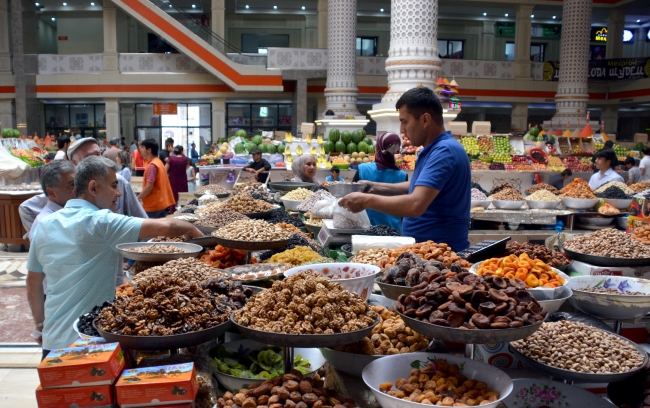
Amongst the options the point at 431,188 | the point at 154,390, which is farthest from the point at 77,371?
the point at 431,188

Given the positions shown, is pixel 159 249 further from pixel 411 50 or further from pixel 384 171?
pixel 411 50

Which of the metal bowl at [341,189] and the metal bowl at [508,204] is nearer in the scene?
the metal bowl at [341,189]

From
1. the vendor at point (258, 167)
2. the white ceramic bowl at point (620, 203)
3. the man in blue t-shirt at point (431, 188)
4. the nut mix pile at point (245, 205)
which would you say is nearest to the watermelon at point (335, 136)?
the vendor at point (258, 167)

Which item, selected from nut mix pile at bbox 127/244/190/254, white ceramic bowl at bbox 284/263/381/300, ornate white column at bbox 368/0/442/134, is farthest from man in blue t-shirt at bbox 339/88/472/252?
ornate white column at bbox 368/0/442/134

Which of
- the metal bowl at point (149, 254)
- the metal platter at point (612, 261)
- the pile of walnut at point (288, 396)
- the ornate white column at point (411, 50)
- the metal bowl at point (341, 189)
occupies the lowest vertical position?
the pile of walnut at point (288, 396)

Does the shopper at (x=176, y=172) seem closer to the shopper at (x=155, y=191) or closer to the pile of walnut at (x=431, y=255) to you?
the shopper at (x=155, y=191)

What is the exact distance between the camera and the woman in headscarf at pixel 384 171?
419 centimetres

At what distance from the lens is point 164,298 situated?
5.76ft

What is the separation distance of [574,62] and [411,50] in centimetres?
960

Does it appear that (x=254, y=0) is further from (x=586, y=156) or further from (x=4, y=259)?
(x=4, y=259)

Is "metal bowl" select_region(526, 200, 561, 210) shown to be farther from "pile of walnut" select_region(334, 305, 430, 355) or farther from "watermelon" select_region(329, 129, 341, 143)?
"pile of walnut" select_region(334, 305, 430, 355)

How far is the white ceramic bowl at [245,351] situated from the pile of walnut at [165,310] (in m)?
0.14

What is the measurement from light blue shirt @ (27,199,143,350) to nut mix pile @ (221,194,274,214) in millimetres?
1558

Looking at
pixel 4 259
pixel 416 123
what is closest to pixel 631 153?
pixel 416 123
